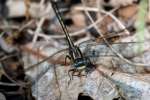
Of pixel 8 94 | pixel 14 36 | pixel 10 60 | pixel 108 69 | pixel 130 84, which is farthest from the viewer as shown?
pixel 14 36

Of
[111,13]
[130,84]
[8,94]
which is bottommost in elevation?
[8,94]

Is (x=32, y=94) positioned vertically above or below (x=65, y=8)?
below

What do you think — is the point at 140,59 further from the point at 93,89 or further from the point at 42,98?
the point at 42,98

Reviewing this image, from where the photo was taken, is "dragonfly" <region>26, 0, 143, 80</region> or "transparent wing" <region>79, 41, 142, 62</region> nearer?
"dragonfly" <region>26, 0, 143, 80</region>

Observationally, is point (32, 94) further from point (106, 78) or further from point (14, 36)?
point (14, 36)

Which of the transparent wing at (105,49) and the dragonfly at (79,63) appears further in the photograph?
the transparent wing at (105,49)

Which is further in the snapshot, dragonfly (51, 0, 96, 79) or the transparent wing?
the transparent wing

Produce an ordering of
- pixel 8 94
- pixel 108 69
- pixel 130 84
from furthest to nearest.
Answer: pixel 8 94, pixel 108 69, pixel 130 84

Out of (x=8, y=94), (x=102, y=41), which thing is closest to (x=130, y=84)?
(x=102, y=41)

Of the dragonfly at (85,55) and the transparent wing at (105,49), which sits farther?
the transparent wing at (105,49)

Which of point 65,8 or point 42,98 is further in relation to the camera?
point 65,8

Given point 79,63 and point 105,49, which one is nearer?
point 79,63
